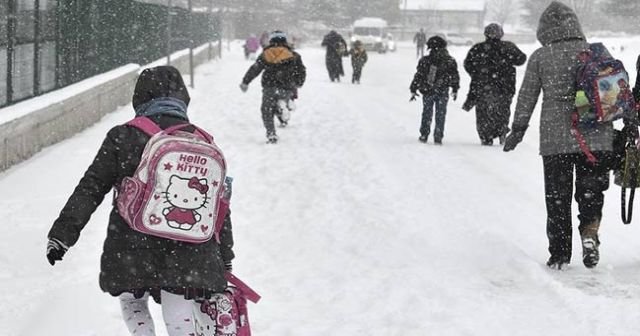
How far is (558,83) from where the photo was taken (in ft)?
20.7

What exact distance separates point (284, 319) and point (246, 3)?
7017cm

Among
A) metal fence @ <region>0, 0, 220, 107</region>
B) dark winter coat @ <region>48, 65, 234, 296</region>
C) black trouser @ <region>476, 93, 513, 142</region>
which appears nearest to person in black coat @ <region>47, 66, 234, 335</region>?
dark winter coat @ <region>48, 65, 234, 296</region>

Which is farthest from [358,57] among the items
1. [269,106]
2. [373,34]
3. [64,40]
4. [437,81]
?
[373,34]

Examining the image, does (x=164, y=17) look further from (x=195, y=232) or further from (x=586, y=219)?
(x=195, y=232)

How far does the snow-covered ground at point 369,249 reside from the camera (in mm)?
5410

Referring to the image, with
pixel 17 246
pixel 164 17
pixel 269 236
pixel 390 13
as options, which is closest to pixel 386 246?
pixel 269 236

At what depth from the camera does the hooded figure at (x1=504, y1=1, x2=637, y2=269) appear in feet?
20.5

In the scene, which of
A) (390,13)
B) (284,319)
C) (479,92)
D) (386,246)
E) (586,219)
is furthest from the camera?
(390,13)

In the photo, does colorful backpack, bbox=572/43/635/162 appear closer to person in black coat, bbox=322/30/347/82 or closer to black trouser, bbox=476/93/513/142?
black trouser, bbox=476/93/513/142

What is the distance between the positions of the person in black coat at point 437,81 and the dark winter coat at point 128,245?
9953mm

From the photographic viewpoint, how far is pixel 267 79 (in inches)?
520

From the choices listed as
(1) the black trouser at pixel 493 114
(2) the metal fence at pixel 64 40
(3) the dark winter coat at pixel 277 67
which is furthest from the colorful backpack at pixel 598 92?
(3) the dark winter coat at pixel 277 67

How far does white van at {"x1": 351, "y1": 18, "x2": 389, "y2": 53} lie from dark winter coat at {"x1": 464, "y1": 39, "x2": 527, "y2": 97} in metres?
43.2

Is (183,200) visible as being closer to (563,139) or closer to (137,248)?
Answer: (137,248)
